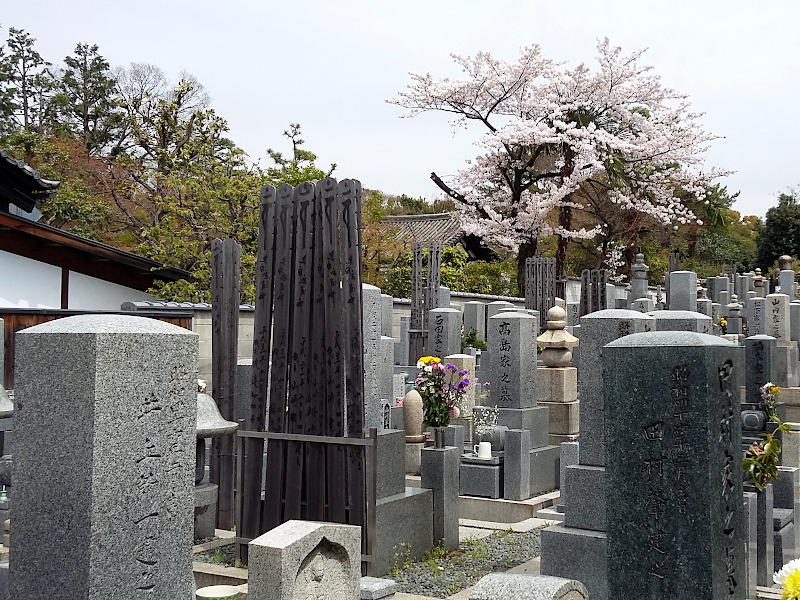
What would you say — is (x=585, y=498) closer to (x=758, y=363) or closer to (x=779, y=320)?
(x=758, y=363)

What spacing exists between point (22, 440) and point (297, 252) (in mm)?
3365

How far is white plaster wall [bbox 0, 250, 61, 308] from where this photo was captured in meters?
13.4

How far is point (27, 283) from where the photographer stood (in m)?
13.7

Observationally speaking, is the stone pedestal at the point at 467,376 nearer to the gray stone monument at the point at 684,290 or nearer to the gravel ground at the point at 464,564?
the gravel ground at the point at 464,564

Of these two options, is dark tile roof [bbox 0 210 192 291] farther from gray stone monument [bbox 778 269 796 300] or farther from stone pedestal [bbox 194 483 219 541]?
gray stone monument [bbox 778 269 796 300]

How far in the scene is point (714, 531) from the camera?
3.92 m

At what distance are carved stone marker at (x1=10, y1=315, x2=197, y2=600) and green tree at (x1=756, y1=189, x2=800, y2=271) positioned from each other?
3565 cm

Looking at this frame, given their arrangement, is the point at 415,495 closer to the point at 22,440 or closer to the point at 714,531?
the point at 714,531

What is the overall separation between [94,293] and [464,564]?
32.6 ft

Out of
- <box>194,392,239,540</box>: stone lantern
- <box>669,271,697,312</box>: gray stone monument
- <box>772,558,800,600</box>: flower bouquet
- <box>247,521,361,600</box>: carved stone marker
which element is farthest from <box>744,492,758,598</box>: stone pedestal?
<box>669,271,697,312</box>: gray stone monument

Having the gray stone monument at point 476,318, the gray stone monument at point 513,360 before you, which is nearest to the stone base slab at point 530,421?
the gray stone monument at point 513,360

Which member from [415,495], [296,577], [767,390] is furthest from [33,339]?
[767,390]

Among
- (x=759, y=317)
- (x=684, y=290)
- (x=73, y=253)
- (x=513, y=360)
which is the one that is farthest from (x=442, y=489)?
(x=759, y=317)

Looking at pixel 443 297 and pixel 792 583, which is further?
pixel 443 297
